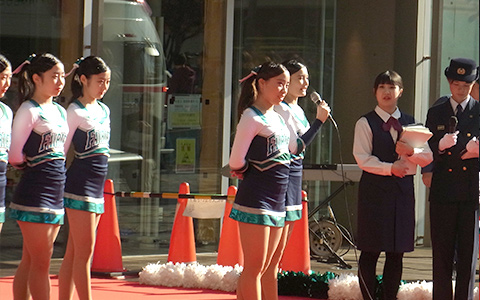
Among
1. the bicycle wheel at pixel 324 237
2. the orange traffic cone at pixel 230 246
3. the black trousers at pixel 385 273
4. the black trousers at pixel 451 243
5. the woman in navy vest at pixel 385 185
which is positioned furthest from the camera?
the bicycle wheel at pixel 324 237

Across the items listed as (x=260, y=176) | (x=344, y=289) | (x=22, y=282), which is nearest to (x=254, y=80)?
(x=260, y=176)

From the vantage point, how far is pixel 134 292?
→ 7.23 meters

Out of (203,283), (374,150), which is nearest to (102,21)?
(203,283)

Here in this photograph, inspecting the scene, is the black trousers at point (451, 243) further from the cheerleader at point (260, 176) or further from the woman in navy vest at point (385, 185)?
the cheerleader at point (260, 176)

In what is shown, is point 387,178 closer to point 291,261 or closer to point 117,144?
point 291,261

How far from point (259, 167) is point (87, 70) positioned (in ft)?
4.16

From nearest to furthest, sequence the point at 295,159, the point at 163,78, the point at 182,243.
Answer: the point at 295,159 < the point at 182,243 < the point at 163,78

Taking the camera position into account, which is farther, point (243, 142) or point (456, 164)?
point (456, 164)

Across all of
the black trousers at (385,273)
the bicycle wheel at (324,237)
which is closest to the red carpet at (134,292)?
the black trousers at (385,273)

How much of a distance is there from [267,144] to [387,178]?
3.48ft

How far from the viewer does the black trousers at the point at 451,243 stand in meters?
5.73

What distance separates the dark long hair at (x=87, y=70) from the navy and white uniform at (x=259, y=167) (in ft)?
3.23

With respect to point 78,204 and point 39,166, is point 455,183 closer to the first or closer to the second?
point 78,204

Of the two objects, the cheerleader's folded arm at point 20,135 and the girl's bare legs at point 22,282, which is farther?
the girl's bare legs at point 22,282
